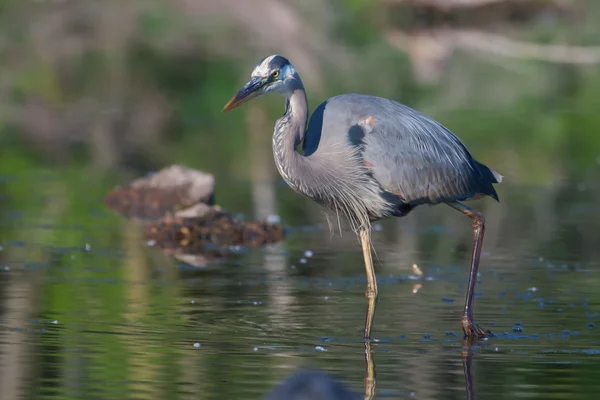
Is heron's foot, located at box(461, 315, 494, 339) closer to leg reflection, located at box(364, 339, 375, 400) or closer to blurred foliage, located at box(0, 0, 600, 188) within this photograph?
leg reflection, located at box(364, 339, 375, 400)

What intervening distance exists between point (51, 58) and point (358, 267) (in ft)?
71.9

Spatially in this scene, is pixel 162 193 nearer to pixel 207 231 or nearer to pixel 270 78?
pixel 207 231

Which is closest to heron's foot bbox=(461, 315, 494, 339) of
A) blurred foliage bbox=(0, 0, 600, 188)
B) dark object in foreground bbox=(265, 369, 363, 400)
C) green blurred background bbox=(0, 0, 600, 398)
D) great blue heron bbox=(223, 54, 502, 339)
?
great blue heron bbox=(223, 54, 502, 339)

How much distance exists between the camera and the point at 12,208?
15.1 metres

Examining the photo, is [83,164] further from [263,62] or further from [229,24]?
[229,24]

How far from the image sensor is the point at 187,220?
43.7 feet

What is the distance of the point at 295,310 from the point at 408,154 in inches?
51.4

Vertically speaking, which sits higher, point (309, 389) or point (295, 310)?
point (309, 389)

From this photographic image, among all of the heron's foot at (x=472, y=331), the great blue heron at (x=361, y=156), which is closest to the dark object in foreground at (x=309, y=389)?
the heron's foot at (x=472, y=331)

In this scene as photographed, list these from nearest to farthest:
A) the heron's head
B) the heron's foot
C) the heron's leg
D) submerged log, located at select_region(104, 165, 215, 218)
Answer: the heron's foot, the heron's leg, the heron's head, submerged log, located at select_region(104, 165, 215, 218)

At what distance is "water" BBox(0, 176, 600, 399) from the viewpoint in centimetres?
765

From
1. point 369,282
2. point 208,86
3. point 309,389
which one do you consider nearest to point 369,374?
point 369,282

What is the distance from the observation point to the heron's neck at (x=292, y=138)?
9.55m

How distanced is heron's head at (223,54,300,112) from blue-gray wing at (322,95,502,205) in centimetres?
40
